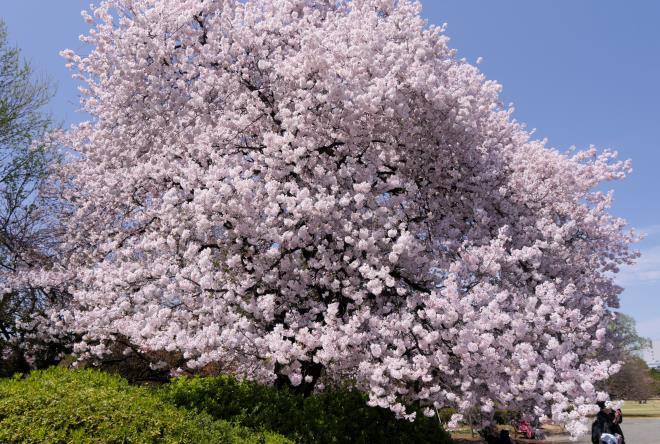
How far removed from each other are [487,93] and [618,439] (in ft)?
26.1

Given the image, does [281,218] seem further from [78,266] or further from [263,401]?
[78,266]

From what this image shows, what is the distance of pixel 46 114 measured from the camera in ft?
80.0

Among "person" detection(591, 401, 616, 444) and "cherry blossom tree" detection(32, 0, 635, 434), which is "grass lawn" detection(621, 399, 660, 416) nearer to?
"person" detection(591, 401, 616, 444)

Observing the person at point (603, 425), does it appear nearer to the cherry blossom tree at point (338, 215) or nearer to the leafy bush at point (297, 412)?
the cherry blossom tree at point (338, 215)

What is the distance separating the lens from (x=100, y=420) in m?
7.23

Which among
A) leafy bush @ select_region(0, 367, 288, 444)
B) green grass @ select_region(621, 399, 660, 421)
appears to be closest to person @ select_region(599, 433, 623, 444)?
leafy bush @ select_region(0, 367, 288, 444)

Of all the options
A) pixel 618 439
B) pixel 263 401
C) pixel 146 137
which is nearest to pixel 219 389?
pixel 263 401

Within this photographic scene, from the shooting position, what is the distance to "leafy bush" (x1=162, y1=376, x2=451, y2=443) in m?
9.04

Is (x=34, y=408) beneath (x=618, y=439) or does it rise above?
beneath

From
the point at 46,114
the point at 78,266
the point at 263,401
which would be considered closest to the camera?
the point at 263,401

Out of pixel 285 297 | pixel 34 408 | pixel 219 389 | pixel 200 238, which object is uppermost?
pixel 200 238

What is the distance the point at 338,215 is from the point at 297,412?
127 inches

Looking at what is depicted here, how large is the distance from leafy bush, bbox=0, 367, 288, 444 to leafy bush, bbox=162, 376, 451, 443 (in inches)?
31.8

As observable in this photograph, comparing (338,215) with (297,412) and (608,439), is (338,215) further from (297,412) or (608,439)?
(608,439)
